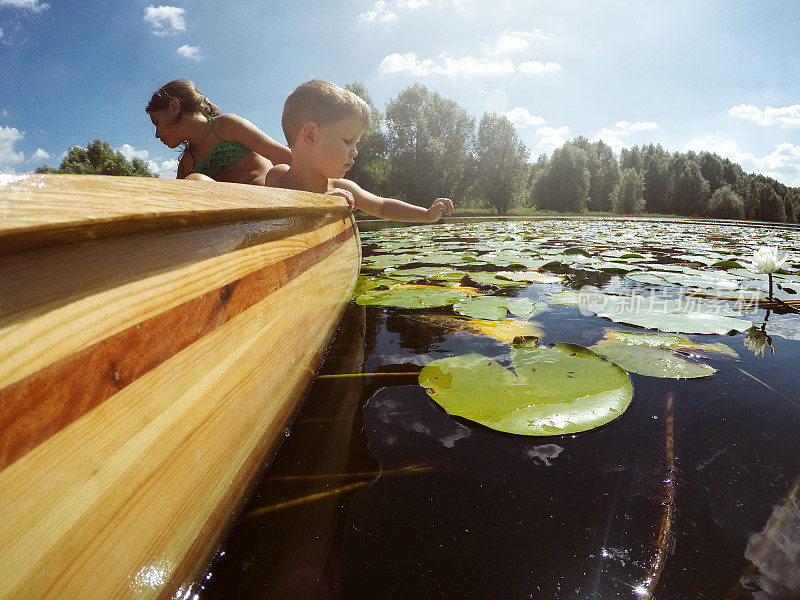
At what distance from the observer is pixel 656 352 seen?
2.88ft

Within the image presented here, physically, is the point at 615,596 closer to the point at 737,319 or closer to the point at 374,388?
the point at 374,388

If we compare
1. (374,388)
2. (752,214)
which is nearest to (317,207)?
(374,388)

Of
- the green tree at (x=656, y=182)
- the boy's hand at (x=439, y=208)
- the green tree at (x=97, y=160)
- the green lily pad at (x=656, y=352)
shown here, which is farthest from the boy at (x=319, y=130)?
the green tree at (x=656, y=182)

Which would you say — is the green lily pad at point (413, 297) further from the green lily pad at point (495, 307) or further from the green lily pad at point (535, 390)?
the green lily pad at point (535, 390)

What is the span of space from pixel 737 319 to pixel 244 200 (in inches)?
54.6

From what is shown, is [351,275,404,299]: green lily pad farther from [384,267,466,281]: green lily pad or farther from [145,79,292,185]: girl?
[145,79,292,185]: girl

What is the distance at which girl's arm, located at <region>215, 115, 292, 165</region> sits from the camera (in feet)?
6.01

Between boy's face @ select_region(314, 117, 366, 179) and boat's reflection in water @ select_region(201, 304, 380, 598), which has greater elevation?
boy's face @ select_region(314, 117, 366, 179)

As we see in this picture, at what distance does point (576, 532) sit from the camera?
1.42 ft

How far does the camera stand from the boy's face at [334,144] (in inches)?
55.2

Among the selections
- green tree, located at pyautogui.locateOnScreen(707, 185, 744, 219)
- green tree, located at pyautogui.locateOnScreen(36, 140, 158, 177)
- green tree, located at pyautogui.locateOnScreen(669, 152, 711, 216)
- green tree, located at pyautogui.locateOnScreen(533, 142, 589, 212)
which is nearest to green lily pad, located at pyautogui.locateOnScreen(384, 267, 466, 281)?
green tree, located at pyautogui.locateOnScreen(36, 140, 158, 177)

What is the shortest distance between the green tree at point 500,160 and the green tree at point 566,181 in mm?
7790

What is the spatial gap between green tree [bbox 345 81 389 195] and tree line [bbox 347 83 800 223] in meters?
0.05

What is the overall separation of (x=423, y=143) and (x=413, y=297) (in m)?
20.3
